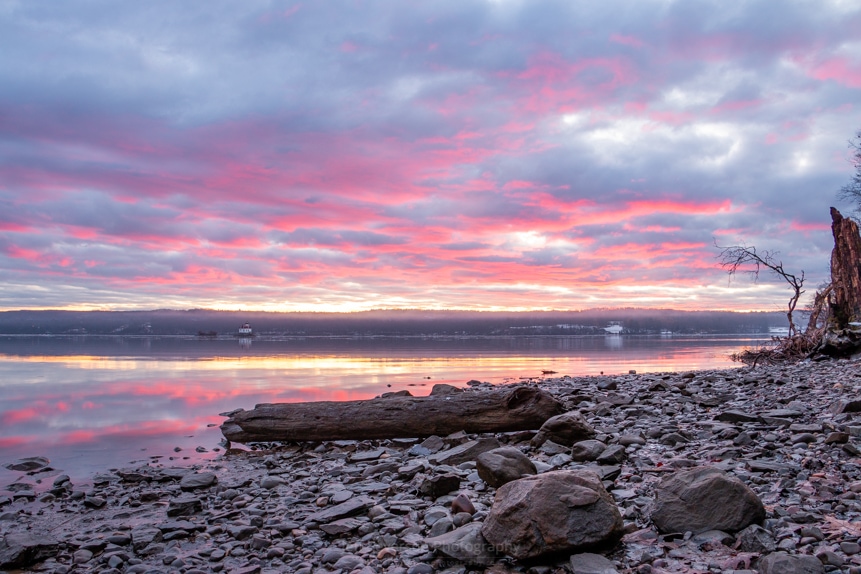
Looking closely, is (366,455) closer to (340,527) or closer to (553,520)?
(340,527)

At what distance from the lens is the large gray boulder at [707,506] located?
4402 mm

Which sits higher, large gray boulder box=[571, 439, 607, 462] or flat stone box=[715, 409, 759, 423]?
flat stone box=[715, 409, 759, 423]

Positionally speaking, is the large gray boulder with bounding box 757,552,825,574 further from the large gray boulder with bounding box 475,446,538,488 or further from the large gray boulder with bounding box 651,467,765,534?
the large gray boulder with bounding box 475,446,538,488

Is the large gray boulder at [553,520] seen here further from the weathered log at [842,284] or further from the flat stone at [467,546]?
the weathered log at [842,284]

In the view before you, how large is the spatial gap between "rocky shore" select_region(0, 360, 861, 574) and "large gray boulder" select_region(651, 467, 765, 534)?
11mm

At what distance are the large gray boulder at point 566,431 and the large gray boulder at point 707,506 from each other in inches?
136

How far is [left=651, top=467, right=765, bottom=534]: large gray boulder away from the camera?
4402mm

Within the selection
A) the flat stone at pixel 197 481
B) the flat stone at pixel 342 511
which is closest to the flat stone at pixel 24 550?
the flat stone at pixel 197 481

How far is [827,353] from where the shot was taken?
1816 cm

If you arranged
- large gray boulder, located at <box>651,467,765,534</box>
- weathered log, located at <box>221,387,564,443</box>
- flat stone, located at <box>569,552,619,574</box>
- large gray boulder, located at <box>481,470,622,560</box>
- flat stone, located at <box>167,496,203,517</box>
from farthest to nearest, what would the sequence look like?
1. weathered log, located at <box>221,387,564,443</box>
2. flat stone, located at <box>167,496,203,517</box>
3. large gray boulder, located at <box>651,467,765,534</box>
4. large gray boulder, located at <box>481,470,622,560</box>
5. flat stone, located at <box>569,552,619,574</box>

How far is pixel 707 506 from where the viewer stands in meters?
4.52

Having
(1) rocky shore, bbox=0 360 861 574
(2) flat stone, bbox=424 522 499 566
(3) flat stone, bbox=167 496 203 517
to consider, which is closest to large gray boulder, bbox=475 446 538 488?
(1) rocky shore, bbox=0 360 861 574

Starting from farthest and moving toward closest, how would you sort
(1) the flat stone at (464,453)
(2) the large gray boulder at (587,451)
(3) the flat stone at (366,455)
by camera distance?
(3) the flat stone at (366,455) < (1) the flat stone at (464,453) < (2) the large gray boulder at (587,451)

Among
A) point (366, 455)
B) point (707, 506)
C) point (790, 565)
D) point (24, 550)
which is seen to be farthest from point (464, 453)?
point (24, 550)
